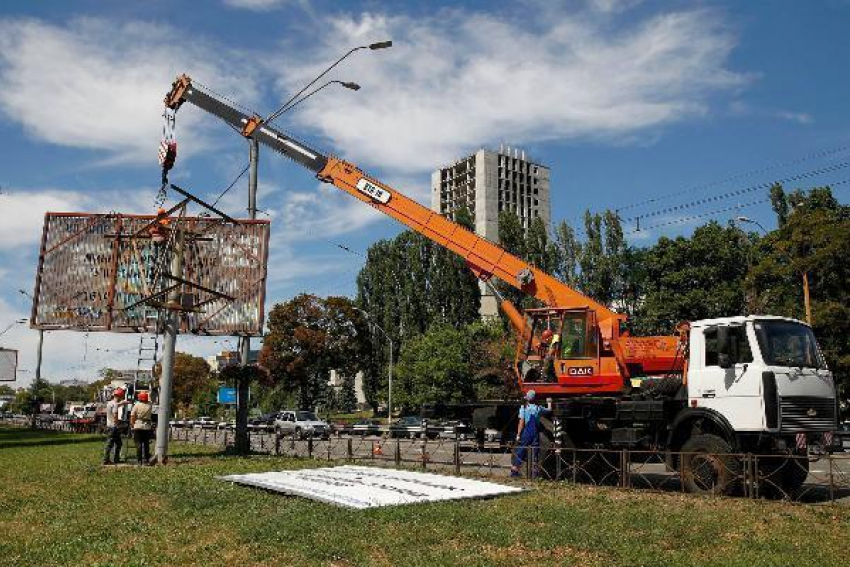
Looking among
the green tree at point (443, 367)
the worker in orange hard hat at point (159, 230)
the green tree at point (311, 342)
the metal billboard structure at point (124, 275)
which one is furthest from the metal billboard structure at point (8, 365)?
the worker in orange hard hat at point (159, 230)

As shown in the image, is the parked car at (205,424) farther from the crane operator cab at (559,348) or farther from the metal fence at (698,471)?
the metal fence at (698,471)

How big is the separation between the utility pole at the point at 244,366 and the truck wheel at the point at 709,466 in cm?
1298

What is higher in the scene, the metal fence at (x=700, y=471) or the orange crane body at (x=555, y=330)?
the orange crane body at (x=555, y=330)

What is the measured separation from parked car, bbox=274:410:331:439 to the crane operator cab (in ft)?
88.8

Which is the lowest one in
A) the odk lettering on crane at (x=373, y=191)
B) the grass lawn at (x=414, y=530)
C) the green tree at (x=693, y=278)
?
the grass lawn at (x=414, y=530)

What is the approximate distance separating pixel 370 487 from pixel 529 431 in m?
4.66

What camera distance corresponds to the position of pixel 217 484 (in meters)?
13.0

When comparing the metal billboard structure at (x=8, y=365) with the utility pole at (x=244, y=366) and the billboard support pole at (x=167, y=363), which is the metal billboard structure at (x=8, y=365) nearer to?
the utility pole at (x=244, y=366)

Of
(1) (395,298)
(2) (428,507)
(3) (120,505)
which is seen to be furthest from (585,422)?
(1) (395,298)

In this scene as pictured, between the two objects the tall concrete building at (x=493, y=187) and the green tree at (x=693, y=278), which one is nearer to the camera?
the green tree at (x=693, y=278)

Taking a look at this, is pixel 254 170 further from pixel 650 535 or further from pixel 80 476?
pixel 650 535

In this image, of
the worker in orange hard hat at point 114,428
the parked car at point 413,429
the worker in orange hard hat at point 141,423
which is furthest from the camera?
the parked car at point 413,429

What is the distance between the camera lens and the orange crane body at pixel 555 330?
1553cm

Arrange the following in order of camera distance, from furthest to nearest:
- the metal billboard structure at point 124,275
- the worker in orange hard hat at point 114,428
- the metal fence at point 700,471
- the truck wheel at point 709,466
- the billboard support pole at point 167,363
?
the metal billboard structure at point 124,275, the billboard support pole at point 167,363, the worker in orange hard hat at point 114,428, the truck wheel at point 709,466, the metal fence at point 700,471
